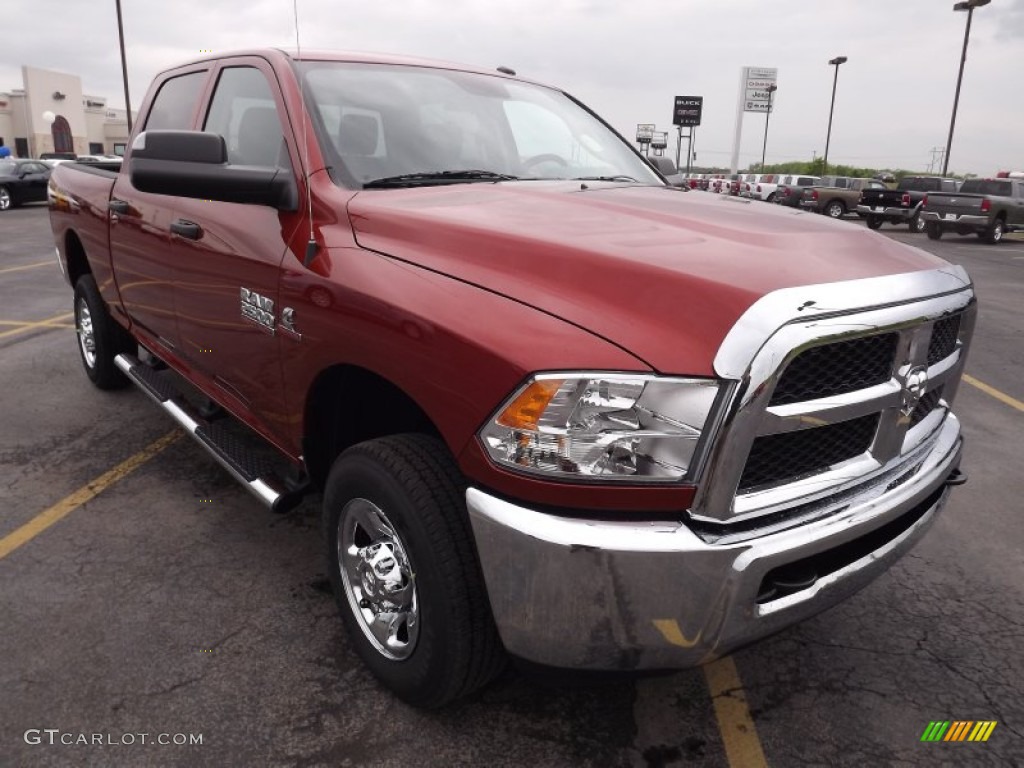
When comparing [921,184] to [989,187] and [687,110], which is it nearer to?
[989,187]

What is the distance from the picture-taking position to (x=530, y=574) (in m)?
1.74

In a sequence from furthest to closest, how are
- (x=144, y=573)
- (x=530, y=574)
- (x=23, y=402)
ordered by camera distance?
(x=23, y=402) → (x=144, y=573) → (x=530, y=574)

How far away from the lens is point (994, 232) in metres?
20.7

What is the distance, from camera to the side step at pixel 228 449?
2.83 metres

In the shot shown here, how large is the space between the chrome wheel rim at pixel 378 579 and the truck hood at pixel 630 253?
77 centimetres

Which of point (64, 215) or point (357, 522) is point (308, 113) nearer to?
point (357, 522)

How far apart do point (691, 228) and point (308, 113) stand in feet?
4.67

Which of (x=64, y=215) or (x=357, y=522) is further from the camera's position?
(x=64, y=215)

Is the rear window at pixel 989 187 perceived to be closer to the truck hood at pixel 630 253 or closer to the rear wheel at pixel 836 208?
the rear wheel at pixel 836 208

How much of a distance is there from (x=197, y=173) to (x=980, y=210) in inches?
875

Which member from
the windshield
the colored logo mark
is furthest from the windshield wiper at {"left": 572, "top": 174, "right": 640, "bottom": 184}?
the colored logo mark

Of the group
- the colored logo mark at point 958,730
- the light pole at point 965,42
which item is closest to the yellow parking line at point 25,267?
the colored logo mark at point 958,730

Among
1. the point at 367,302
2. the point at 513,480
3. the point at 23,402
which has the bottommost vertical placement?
the point at 23,402

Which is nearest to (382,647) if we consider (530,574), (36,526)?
(530,574)
